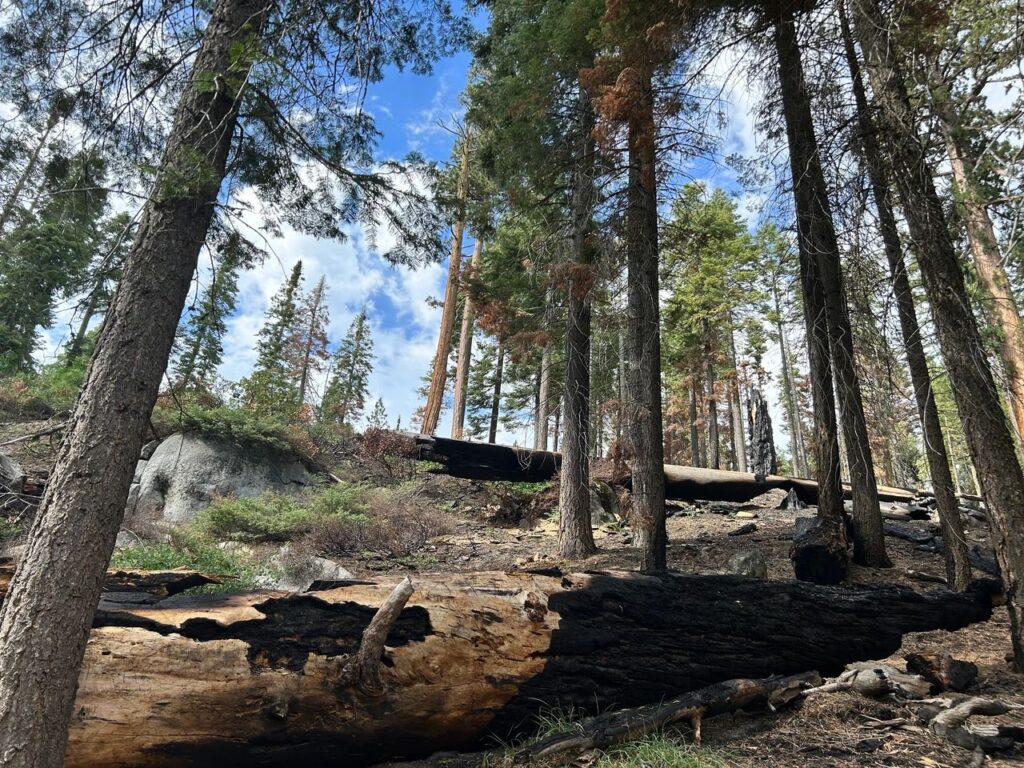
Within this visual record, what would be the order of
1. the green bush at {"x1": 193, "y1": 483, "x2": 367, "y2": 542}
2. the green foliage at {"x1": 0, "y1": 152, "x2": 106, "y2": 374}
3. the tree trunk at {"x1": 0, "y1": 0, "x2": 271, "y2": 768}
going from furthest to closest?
the green foliage at {"x1": 0, "y1": 152, "x2": 106, "y2": 374} < the green bush at {"x1": 193, "y1": 483, "x2": 367, "y2": 542} < the tree trunk at {"x1": 0, "y1": 0, "x2": 271, "y2": 768}

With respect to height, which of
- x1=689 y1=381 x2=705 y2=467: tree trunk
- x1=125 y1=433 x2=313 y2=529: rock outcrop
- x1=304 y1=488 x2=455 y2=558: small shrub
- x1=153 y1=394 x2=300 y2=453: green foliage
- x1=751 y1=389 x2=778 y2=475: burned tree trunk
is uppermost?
x1=689 y1=381 x2=705 y2=467: tree trunk

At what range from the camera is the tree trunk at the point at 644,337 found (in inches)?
277

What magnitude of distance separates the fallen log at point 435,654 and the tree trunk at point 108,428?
21cm

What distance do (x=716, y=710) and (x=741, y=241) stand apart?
23.6m

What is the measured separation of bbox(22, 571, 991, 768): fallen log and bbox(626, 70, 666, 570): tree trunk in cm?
296

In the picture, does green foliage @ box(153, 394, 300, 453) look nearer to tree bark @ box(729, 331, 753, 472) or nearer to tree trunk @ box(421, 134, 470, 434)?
tree trunk @ box(421, 134, 470, 434)

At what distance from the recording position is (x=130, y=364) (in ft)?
10.2

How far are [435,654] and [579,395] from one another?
5956 millimetres

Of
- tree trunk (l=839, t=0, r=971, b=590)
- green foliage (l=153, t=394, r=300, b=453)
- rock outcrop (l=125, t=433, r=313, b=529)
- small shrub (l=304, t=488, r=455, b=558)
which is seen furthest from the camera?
green foliage (l=153, t=394, r=300, b=453)

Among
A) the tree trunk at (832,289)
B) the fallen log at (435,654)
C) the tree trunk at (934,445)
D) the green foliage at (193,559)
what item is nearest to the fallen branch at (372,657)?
the fallen log at (435,654)

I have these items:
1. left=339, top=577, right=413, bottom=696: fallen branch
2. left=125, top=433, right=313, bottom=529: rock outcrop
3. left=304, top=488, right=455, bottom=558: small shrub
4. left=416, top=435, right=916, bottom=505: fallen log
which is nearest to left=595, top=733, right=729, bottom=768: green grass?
left=339, top=577, right=413, bottom=696: fallen branch

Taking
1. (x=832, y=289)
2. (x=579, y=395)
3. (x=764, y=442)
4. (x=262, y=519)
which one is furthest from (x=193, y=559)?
(x=764, y=442)

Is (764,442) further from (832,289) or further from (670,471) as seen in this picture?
(832,289)

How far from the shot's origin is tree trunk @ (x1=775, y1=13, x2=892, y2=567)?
6.37m
